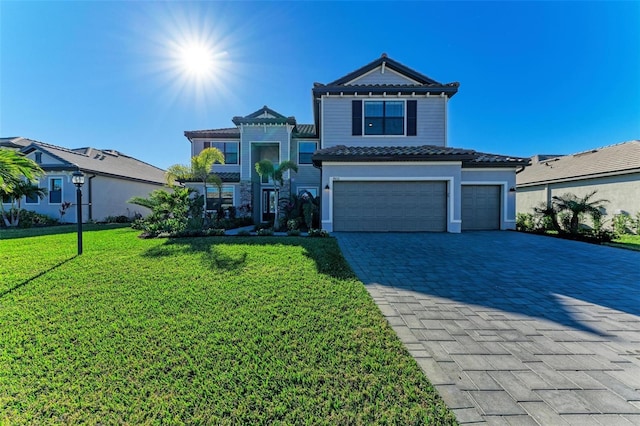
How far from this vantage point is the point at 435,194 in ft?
35.2

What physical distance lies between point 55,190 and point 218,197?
10683 millimetres

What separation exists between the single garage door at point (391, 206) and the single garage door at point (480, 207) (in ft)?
6.62

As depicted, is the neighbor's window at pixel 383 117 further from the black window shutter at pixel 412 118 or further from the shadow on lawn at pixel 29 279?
the shadow on lawn at pixel 29 279

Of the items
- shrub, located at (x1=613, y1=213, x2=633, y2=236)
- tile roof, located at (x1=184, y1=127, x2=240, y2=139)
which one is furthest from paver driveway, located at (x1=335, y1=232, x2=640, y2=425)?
tile roof, located at (x1=184, y1=127, x2=240, y2=139)

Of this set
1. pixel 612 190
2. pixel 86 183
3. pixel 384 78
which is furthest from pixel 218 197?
pixel 612 190

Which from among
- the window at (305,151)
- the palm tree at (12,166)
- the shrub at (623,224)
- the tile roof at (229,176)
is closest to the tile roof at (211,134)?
the tile roof at (229,176)

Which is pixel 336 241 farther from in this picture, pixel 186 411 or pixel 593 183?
pixel 593 183

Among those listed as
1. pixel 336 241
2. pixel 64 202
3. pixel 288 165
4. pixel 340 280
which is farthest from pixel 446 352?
pixel 64 202

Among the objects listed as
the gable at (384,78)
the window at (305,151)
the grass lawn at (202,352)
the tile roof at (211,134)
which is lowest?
the grass lawn at (202,352)

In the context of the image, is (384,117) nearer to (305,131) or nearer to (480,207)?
(480,207)

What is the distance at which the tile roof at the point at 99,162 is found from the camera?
16.4 meters

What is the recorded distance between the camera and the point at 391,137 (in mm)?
12148

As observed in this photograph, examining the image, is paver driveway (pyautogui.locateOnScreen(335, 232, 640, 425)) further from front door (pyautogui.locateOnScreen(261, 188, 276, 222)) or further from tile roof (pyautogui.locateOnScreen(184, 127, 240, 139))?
tile roof (pyautogui.locateOnScreen(184, 127, 240, 139))

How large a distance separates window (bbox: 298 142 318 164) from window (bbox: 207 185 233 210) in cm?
516
